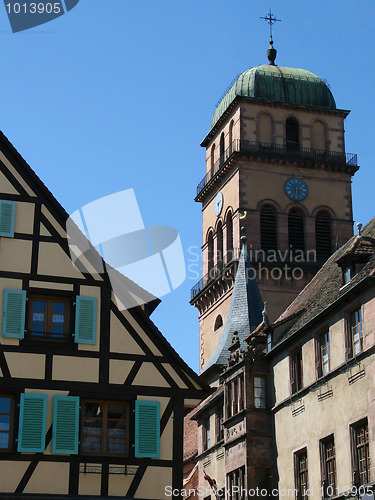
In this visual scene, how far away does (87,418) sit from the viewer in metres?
24.9

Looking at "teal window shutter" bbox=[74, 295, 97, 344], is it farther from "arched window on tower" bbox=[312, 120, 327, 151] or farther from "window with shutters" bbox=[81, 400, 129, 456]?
"arched window on tower" bbox=[312, 120, 327, 151]

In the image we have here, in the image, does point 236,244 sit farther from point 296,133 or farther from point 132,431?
point 132,431

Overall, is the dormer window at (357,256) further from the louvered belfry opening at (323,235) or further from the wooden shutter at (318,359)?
the louvered belfry opening at (323,235)

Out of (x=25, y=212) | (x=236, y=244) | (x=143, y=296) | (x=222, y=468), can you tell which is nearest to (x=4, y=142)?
(x=25, y=212)

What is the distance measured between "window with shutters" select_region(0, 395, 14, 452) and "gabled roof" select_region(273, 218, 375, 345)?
10.1 meters

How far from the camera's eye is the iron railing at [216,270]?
70.6 m

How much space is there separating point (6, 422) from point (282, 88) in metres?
57.0

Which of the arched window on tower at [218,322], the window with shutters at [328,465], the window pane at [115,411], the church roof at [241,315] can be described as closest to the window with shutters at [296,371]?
the window with shutters at [328,465]

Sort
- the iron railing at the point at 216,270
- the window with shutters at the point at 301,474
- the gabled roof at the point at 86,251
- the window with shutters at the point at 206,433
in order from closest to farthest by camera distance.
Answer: the gabled roof at the point at 86,251 < the window with shutters at the point at 301,474 < the window with shutters at the point at 206,433 < the iron railing at the point at 216,270

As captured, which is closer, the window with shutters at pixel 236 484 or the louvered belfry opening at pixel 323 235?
the window with shutters at pixel 236 484

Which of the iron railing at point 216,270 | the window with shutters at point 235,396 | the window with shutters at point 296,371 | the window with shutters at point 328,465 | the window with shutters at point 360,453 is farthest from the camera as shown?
the iron railing at point 216,270

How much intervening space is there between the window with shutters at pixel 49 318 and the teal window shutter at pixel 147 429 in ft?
8.26

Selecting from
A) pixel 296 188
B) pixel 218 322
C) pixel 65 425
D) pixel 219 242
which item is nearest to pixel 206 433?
pixel 65 425

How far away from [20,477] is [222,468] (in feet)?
52.5
